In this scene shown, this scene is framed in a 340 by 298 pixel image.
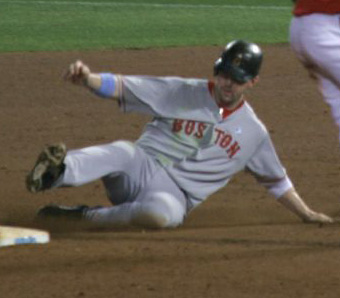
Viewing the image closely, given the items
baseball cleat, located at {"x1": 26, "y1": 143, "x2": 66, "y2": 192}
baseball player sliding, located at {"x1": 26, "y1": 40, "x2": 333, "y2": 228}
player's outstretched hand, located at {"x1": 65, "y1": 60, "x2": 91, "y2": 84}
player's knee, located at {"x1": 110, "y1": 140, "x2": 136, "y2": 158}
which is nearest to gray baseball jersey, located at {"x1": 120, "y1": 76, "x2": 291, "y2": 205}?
baseball player sliding, located at {"x1": 26, "y1": 40, "x2": 333, "y2": 228}

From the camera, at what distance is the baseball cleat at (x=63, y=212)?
288 inches

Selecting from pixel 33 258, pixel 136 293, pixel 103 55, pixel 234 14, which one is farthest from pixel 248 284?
pixel 234 14

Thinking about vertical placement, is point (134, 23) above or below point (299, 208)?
below

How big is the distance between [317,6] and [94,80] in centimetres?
142

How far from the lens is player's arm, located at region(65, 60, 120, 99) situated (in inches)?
257

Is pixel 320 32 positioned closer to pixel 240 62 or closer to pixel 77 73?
pixel 240 62

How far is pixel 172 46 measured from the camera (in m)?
14.7

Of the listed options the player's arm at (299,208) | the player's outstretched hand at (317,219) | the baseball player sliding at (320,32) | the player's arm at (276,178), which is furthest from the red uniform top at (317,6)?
the player's outstretched hand at (317,219)

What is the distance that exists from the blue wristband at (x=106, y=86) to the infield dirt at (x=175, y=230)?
0.75 m

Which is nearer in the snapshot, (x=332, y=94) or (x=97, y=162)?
(x=97, y=162)

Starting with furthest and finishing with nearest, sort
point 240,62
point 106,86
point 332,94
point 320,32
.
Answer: point 332,94 < point 320,32 < point 240,62 < point 106,86

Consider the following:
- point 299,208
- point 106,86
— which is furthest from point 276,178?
point 106,86

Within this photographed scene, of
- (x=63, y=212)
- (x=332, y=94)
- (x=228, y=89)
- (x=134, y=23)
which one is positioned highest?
(x=228, y=89)

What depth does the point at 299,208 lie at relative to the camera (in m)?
7.30
